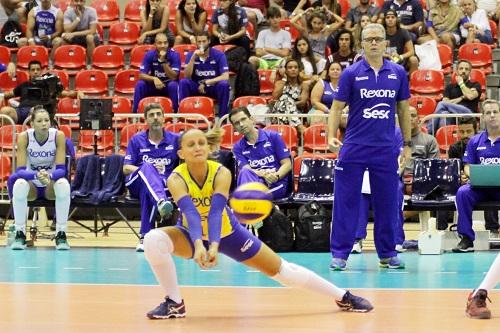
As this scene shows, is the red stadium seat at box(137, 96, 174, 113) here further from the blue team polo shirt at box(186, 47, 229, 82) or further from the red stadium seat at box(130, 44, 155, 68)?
the red stadium seat at box(130, 44, 155, 68)

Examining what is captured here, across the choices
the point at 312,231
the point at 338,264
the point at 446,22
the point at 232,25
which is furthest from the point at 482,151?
the point at 232,25

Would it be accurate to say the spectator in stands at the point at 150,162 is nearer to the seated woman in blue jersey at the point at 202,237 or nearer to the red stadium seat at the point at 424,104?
the red stadium seat at the point at 424,104

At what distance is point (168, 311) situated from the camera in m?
7.84

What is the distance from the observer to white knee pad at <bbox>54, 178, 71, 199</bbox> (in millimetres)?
13406

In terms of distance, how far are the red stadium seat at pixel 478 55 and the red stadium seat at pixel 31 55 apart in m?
6.67

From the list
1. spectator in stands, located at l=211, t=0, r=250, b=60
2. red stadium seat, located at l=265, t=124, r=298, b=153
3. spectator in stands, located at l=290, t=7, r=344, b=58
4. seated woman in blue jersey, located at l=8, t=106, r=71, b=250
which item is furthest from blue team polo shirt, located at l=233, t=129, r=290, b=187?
spectator in stands, located at l=211, t=0, r=250, b=60

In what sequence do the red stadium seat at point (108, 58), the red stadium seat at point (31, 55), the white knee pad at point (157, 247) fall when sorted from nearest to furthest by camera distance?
1. the white knee pad at point (157, 247)
2. the red stadium seat at point (108, 58)
3. the red stadium seat at point (31, 55)

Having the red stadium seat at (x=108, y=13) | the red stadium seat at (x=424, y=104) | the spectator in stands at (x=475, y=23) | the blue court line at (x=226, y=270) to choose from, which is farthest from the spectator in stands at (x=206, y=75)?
the blue court line at (x=226, y=270)

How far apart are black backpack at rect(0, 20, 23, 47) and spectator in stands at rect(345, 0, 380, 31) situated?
18.3 feet

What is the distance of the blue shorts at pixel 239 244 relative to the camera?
784cm

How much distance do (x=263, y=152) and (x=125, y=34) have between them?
693 centimetres

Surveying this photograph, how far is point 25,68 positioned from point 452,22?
6.96 meters

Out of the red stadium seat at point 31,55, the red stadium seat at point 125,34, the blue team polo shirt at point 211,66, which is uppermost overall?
the red stadium seat at point 125,34

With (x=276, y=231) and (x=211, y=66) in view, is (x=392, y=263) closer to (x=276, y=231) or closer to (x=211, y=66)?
(x=276, y=231)
